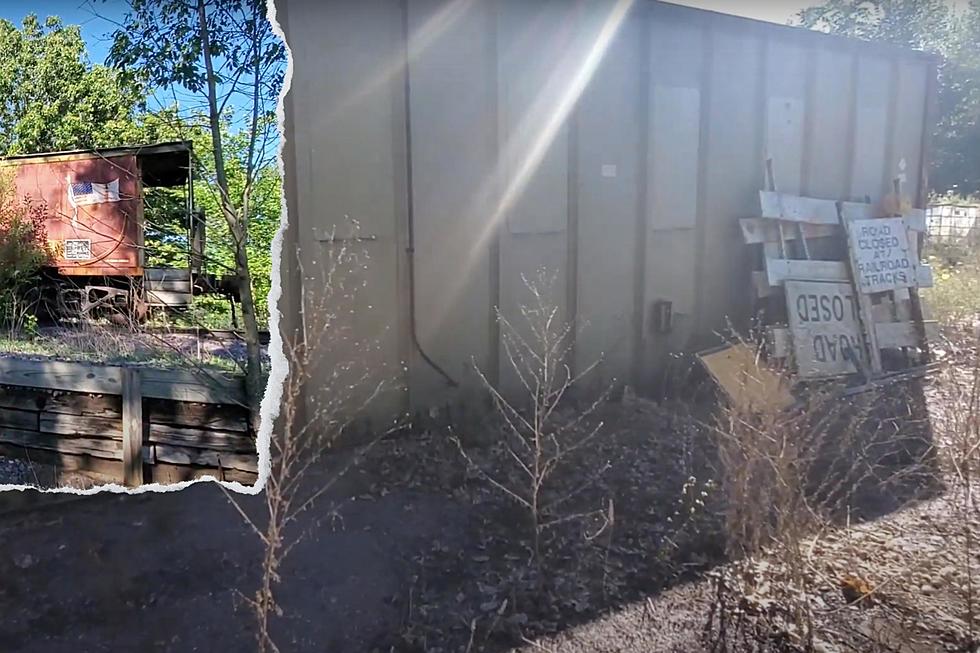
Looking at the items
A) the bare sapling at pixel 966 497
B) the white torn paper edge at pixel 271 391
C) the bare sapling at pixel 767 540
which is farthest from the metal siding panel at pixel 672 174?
the white torn paper edge at pixel 271 391

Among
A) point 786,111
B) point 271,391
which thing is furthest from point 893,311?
point 271,391

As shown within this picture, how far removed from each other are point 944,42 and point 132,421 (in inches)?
583

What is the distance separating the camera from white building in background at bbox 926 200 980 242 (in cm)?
1268

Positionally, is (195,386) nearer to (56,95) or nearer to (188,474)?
(188,474)

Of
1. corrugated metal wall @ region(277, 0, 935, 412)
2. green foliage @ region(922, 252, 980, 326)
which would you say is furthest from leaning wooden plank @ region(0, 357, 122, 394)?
green foliage @ region(922, 252, 980, 326)

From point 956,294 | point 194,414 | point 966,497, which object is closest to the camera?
point 194,414

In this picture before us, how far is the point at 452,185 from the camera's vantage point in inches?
162

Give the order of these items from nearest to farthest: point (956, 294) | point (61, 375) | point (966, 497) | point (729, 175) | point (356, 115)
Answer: point (61, 375)
point (966, 497)
point (356, 115)
point (729, 175)
point (956, 294)

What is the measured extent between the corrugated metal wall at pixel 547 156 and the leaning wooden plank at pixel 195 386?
104cm

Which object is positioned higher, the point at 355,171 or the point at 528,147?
the point at 528,147

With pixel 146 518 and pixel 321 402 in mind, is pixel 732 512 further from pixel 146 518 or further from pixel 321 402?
pixel 146 518

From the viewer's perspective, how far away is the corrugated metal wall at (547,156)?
3717 mm

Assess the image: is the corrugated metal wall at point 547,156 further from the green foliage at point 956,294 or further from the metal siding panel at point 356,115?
the green foliage at point 956,294

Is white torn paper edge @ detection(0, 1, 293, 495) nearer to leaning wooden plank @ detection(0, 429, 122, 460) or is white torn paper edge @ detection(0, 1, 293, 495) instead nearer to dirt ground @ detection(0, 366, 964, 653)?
leaning wooden plank @ detection(0, 429, 122, 460)
